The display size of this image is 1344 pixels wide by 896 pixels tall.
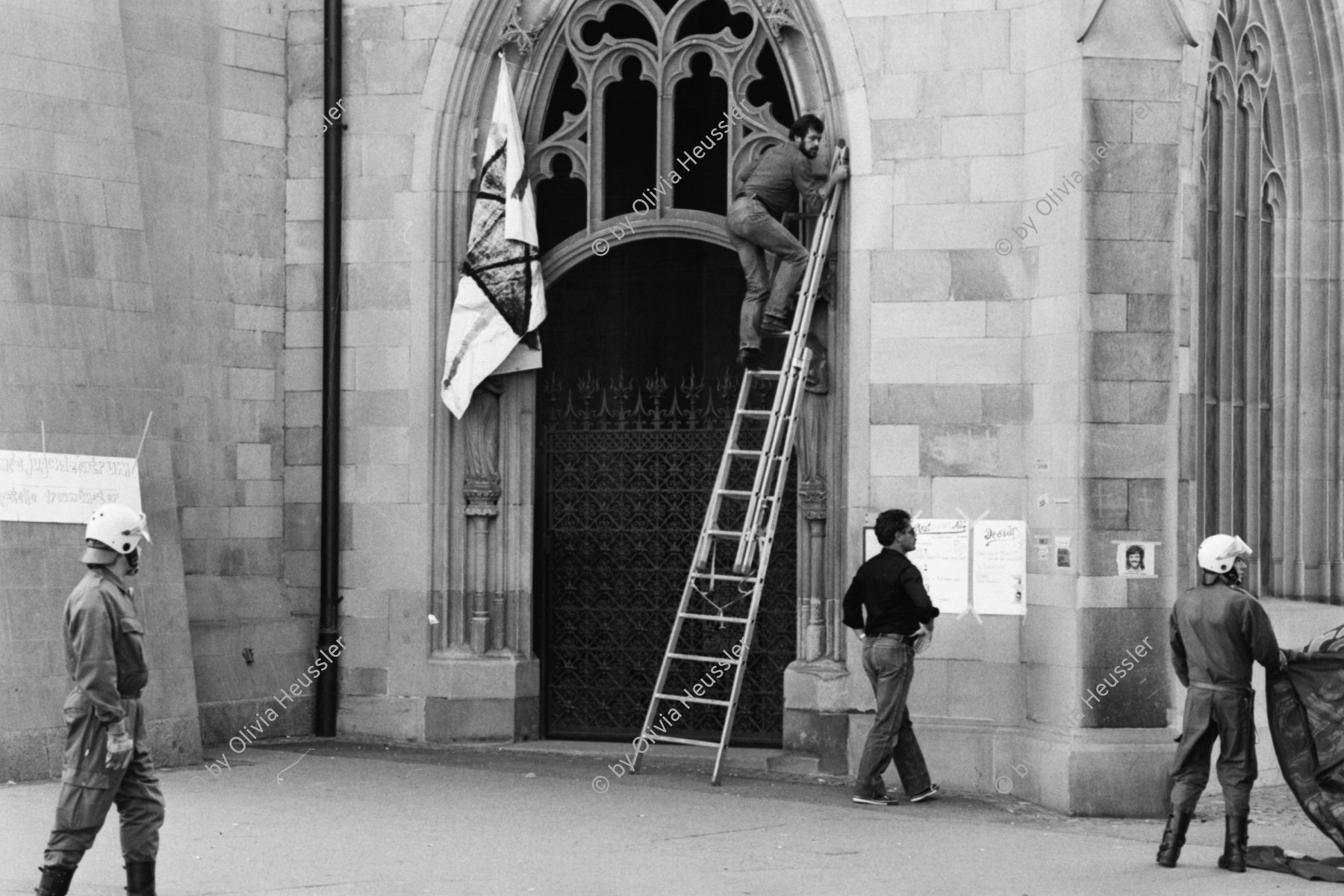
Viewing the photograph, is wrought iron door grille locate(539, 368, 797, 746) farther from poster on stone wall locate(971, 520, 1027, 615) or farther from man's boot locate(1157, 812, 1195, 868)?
man's boot locate(1157, 812, 1195, 868)

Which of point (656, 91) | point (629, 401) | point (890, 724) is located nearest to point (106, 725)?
point (890, 724)

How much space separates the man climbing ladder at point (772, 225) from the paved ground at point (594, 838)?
10.3 ft

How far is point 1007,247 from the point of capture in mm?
12789

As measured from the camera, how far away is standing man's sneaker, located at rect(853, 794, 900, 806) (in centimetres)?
1216

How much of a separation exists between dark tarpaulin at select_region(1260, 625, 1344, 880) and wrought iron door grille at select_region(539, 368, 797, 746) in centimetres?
503

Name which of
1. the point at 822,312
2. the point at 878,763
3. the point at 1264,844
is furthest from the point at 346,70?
the point at 1264,844

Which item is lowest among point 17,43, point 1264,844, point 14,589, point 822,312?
point 1264,844

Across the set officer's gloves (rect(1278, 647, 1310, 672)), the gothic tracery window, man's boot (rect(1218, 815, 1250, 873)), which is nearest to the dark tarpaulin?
officer's gloves (rect(1278, 647, 1310, 672))

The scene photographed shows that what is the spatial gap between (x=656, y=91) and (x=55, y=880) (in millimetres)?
8322

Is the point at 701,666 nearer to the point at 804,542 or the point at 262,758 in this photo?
the point at 804,542

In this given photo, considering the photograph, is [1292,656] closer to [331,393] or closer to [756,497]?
[756,497]

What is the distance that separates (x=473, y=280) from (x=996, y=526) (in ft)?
14.0

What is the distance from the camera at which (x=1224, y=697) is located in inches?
402

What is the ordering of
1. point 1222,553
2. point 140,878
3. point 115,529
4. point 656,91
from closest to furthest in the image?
1. point 140,878
2. point 115,529
3. point 1222,553
4. point 656,91
